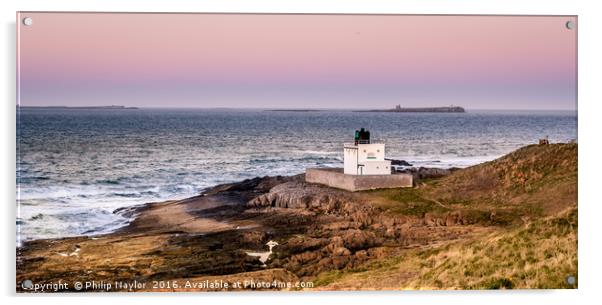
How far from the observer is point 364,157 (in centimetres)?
1480

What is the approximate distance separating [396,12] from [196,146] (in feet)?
13.2

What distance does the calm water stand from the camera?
13422 millimetres

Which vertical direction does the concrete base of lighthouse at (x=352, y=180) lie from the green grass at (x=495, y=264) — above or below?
above

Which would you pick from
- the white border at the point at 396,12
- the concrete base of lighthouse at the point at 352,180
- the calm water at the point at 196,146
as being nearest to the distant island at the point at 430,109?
the calm water at the point at 196,146

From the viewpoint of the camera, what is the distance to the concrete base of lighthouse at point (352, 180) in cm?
1512

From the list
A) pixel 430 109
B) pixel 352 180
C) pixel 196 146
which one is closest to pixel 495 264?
pixel 430 109

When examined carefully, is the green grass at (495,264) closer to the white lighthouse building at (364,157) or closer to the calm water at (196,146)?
the calm water at (196,146)

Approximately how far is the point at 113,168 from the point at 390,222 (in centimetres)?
400

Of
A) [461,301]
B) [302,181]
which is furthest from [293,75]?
[461,301]

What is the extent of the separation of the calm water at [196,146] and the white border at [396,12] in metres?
0.55

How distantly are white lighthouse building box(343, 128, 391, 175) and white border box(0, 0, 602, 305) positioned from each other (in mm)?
2666

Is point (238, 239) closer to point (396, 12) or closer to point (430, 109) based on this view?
point (430, 109)

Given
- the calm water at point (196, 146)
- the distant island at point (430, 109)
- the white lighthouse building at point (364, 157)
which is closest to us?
the calm water at point (196, 146)

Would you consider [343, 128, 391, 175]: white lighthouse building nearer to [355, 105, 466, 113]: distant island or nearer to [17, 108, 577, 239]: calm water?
[17, 108, 577, 239]: calm water
